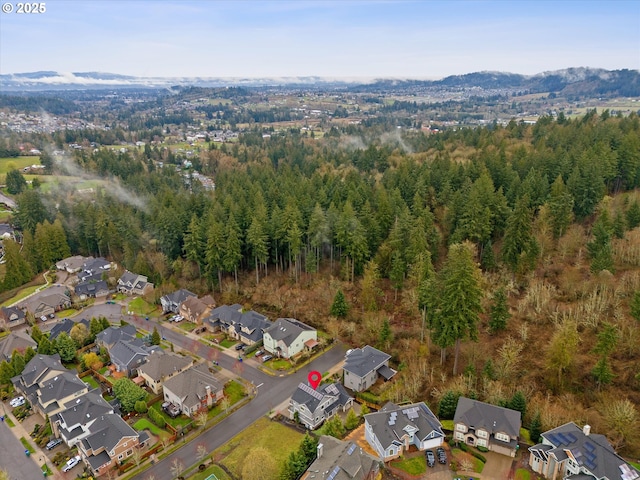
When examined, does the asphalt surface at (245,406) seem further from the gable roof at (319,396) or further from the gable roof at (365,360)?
the gable roof at (365,360)

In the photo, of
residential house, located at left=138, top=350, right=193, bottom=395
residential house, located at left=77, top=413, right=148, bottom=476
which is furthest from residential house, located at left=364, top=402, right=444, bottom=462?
residential house, located at left=138, top=350, right=193, bottom=395

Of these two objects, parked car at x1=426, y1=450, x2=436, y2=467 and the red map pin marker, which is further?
the red map pin marker

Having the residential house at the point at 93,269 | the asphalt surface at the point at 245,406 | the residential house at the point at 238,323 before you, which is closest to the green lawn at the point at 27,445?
the asphalt surface at the point at 245,406

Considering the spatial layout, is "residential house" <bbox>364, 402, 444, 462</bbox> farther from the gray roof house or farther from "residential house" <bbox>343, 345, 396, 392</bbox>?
the gray roof house

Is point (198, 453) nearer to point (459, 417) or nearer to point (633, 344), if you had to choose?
point (459, 417)

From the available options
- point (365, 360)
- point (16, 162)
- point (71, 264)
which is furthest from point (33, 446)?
point (16, 162)

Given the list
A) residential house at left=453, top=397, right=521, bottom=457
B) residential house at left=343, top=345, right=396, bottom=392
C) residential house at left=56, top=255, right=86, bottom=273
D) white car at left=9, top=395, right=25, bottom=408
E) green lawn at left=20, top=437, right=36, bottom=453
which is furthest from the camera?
residential house at left=56, top=255, right=86, bottom=273

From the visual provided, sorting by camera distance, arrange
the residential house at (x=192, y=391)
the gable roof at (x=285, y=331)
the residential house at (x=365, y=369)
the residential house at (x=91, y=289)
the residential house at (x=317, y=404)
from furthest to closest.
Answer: the residential house at (x=91, y=289), the gable roof at (x=285, y=331), the residential house at (x=365, y=369), the residential house at (x=192, y=391), the residential house at (x=317, y=404)
